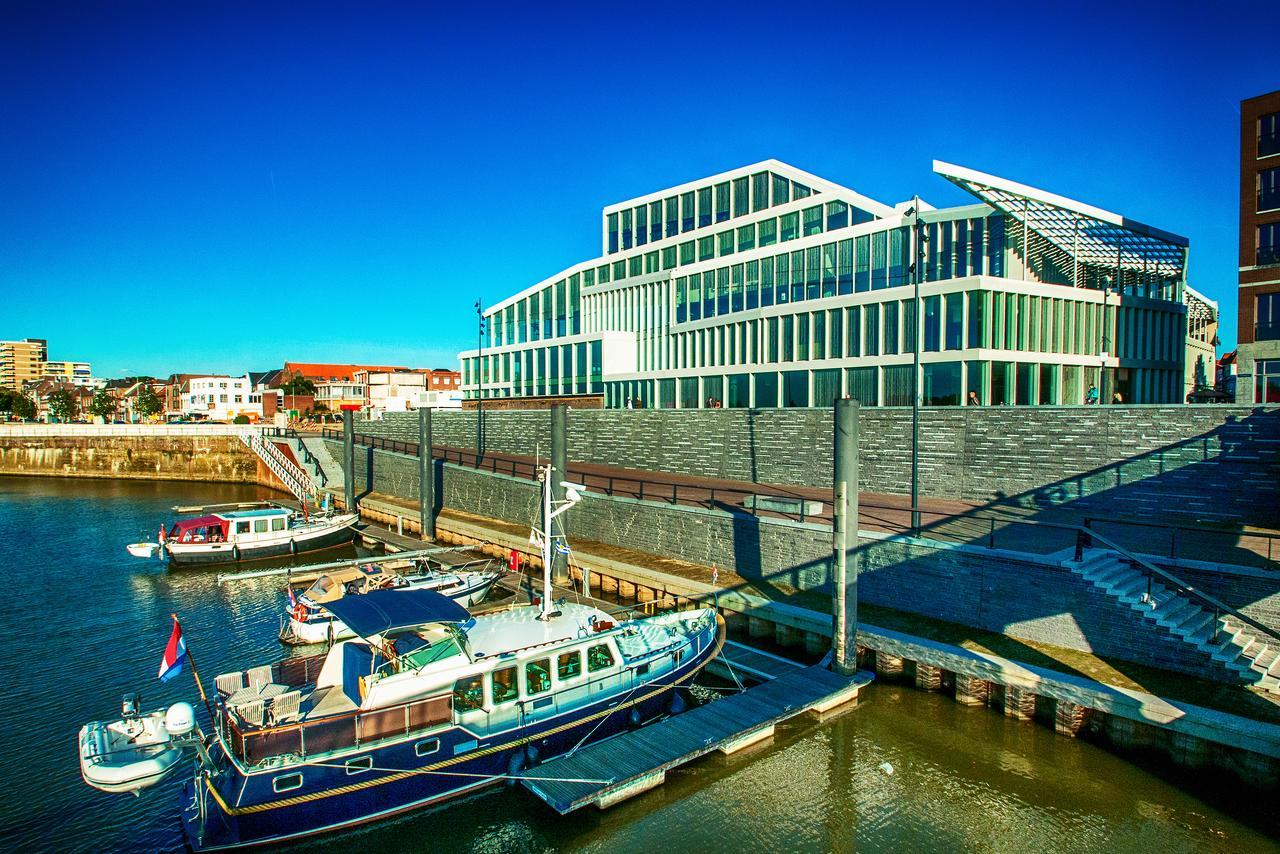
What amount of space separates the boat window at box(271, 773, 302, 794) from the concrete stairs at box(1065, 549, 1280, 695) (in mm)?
16806

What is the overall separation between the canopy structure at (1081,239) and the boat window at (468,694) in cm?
2578

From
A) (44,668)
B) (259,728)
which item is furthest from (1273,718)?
(44,668)

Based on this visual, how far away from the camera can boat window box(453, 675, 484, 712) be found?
1432cm

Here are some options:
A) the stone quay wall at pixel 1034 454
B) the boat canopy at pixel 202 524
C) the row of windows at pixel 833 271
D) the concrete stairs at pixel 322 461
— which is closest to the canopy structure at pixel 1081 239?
the row of windows at pixel 833 271

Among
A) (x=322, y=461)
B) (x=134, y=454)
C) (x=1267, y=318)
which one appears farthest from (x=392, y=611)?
(x=134, y=454)

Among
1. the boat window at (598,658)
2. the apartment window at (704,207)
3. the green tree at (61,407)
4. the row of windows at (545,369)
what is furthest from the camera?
the green tree at (61,407)

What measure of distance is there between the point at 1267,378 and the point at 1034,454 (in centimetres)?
1192

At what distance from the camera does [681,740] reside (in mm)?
15359

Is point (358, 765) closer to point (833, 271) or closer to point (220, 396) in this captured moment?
point (833, 271)

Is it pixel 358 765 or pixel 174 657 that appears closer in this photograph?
pixel 358 765

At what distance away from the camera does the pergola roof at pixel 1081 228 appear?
29.8 metres

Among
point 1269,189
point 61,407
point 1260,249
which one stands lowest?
point 61,407

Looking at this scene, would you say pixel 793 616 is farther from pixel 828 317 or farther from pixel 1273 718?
pixel 828 317

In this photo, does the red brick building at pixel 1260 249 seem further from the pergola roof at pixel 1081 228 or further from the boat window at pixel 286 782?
the boat window at pixel 286 782
